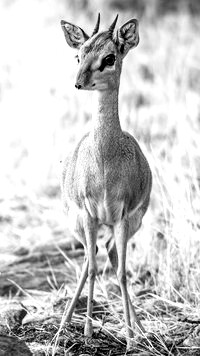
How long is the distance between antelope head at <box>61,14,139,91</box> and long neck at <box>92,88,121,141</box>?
6 cm

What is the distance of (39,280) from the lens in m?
6.71

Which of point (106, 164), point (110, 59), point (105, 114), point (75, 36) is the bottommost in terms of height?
point (106, 164)

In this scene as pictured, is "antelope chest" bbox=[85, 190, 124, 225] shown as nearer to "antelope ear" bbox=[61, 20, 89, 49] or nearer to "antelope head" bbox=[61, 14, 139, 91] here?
"antelope head" bbox=[61, 14, 139, 91]

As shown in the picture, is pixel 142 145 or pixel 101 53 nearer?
pixel 101 53

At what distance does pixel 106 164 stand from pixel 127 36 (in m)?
0.75

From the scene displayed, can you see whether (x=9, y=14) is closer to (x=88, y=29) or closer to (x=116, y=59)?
(x=88, y=29)

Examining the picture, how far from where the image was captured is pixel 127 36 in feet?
16.1

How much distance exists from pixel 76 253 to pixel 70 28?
8.64ft

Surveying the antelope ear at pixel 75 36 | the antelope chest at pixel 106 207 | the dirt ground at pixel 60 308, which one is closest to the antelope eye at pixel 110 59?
the antelope ear at pixel 75 36

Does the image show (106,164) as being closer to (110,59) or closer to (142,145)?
(110,59)

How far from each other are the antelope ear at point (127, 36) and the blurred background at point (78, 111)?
0.99 meters

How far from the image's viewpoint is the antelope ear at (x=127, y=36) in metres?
4.86

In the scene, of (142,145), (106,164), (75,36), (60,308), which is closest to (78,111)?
(142,145)

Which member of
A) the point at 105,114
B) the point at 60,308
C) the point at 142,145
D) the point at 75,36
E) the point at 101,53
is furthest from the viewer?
the point at 142,145
